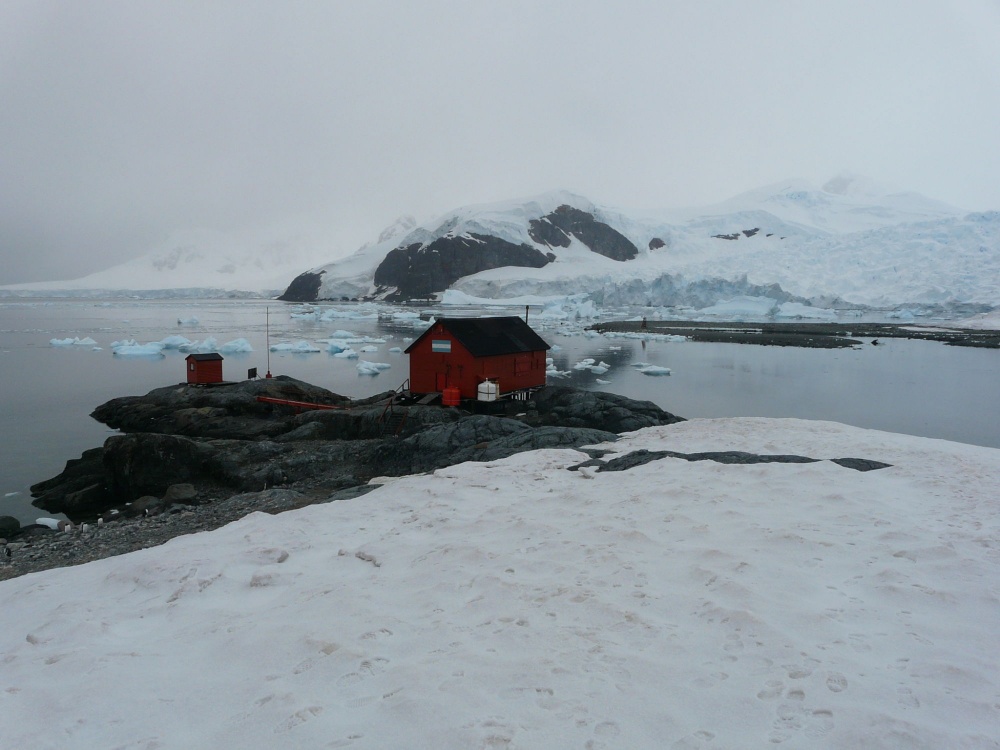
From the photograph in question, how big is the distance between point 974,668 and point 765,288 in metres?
67.9

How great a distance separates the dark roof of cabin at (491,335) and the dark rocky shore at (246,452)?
70.0 inches

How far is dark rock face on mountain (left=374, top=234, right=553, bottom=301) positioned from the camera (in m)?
107

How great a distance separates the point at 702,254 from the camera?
92.2 m

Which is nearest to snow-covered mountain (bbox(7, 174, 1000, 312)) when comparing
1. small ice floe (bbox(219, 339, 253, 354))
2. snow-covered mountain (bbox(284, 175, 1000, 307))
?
snow-covered mountain (bbox(284, 175, 1000, 307))

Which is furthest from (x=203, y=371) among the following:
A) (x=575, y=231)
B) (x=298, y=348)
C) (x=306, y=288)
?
(x=306, y=288)

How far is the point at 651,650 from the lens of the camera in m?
3.49

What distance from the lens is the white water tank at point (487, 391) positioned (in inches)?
713

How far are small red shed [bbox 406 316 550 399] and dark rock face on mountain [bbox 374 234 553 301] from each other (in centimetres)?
8856

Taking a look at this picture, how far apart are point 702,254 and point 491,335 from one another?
80.7 meters

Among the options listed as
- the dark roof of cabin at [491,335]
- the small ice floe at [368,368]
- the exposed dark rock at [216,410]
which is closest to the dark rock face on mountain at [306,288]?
the small ice floe at [368,368]

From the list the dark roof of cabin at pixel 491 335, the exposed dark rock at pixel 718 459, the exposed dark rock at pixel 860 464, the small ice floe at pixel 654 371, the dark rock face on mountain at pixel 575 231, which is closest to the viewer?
the exposed dark rock at pixel 860 464

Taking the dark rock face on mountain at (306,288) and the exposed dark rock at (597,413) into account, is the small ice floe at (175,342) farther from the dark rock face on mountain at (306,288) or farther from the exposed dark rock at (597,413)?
the dark rock face on mountain at (306,288)

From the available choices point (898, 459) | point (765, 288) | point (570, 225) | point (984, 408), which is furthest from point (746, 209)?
point (898, 459)

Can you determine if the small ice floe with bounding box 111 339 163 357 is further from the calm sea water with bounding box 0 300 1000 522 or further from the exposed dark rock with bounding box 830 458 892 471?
the exposed dark rock with bounding box 830 458 892 471
